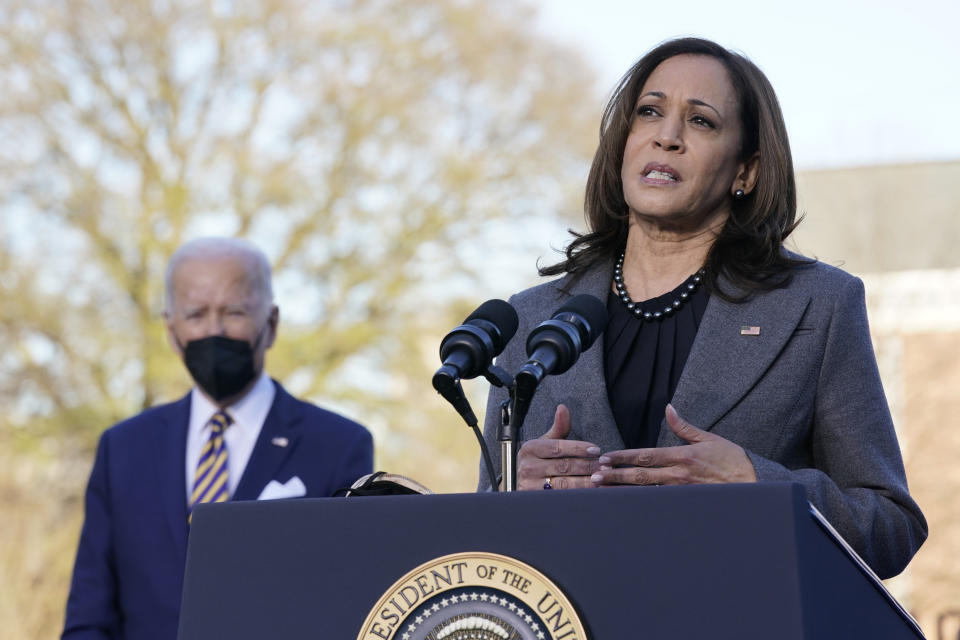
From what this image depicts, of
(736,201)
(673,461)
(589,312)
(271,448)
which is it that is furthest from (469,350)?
(271,448)

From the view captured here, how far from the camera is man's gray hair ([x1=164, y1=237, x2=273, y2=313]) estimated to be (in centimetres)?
509

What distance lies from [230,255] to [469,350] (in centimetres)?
285

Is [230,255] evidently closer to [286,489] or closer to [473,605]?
[286,489]

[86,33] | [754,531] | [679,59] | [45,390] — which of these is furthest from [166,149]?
[754,531]

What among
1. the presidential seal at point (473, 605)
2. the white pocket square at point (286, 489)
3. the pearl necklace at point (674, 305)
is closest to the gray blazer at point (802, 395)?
the pearl necklace at point (674, 305)

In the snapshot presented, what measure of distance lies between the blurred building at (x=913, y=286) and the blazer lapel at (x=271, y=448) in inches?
519

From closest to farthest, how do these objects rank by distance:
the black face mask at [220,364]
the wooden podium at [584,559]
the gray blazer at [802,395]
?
1. the wooden podium at [584,559]
2. the gray blazer at [802,395]
3. the black face mask at [220,364]

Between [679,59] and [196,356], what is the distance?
2306 mm

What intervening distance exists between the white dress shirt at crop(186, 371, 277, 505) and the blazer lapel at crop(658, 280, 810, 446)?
2.16 metres

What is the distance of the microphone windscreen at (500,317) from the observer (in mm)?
2506

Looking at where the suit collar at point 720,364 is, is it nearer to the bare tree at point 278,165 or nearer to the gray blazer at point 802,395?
the gray blazer at point 802,395

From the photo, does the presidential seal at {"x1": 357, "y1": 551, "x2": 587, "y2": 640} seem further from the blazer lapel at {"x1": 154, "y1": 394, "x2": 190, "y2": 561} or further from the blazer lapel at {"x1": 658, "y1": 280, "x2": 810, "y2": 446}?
the blazer lapel at {"x1": 154, "y1": 394, "x2": 190, "y2": 561}

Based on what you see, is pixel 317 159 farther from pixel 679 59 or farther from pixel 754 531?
pixel 754 531

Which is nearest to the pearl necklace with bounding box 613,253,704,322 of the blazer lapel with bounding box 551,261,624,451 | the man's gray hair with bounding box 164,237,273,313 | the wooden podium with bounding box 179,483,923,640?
the blazer lapel with bounding box 551,261,624,451
